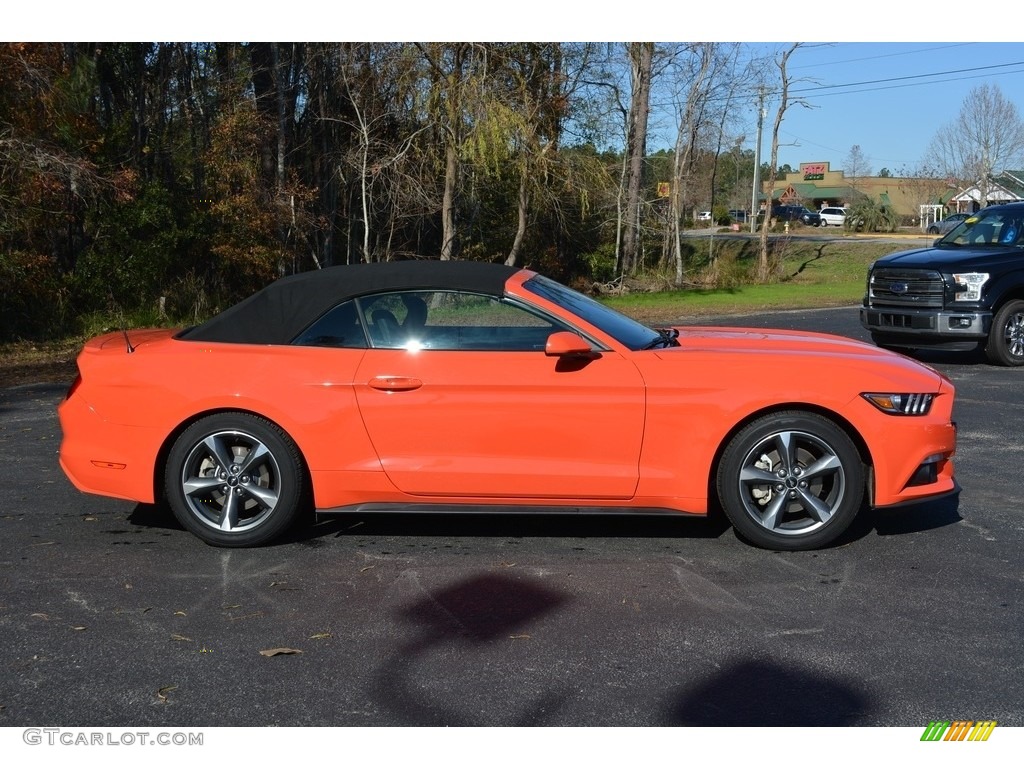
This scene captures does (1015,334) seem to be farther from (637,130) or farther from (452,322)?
(637,130)

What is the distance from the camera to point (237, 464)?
5.36 metres

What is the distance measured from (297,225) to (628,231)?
12067 mm

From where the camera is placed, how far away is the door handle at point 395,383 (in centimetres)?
523

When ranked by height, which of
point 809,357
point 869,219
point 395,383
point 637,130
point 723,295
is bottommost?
point 723,295

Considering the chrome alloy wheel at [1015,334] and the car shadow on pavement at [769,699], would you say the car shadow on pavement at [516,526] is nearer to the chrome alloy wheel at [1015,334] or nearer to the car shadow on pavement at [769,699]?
the car shadow on pavement at [769,699]

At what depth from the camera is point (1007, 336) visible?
12648 mm

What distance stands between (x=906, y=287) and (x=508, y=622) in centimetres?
1018

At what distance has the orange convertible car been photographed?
17.1ft

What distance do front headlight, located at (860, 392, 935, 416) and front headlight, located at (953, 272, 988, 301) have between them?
8.05 meters

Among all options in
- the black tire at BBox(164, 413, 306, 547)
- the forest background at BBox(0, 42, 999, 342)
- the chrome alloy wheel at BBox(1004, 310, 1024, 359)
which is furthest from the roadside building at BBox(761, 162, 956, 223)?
the black tire at BBox(164, 413, 306, 547)

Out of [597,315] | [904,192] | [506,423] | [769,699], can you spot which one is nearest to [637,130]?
[597,315]
